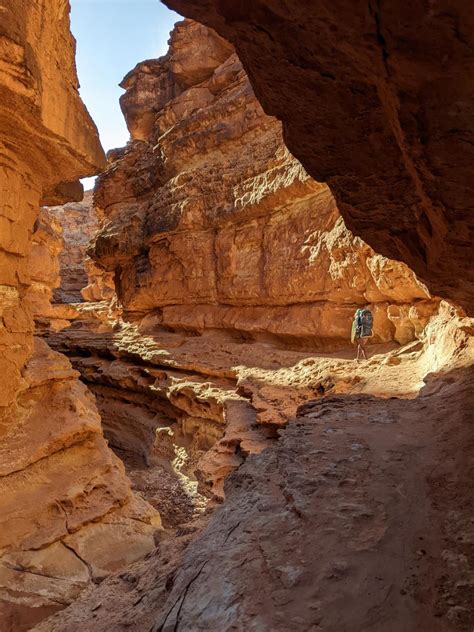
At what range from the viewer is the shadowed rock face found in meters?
1.37

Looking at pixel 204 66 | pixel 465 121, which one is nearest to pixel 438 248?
pixel 465 121

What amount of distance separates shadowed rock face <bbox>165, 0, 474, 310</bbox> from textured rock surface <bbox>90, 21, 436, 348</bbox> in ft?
18.4

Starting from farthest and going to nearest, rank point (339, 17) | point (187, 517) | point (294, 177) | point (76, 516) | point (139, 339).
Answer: point (139, 339) → point (294, 177) → point (187, 517) → point (76, 516) → point (339, 17)

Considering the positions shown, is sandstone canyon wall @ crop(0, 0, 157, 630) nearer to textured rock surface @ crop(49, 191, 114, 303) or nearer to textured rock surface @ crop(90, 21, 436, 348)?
textured rock surface @ crop(90, 21, 436, 348)

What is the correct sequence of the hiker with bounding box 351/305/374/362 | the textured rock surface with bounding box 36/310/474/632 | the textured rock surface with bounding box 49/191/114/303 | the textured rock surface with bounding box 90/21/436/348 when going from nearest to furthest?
the textured rock surface with bounding box 36/310/474/632 < the hiker with bounding box 351/305/374/362 < the textured rock surface with bounding box 90/21/436/348 < the textured rock surface with bounding box 49/191/114/303

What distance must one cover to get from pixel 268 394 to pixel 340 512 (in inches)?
249

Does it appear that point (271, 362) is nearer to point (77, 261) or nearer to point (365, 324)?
point (365, 324)

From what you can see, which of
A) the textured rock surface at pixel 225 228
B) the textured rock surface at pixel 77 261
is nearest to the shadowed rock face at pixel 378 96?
the textured rock surface at pixel 225 228

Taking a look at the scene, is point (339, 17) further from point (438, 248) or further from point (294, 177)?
point (294, 177)

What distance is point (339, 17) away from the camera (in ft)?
4.71

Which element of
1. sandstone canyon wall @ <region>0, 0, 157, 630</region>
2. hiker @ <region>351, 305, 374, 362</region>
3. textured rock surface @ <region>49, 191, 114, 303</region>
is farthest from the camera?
textured rock surface @ <region>49, 191, 114, 303</region>

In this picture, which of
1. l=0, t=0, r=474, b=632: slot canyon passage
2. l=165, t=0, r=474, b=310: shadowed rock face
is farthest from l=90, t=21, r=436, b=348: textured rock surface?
l=165, t=0, r=474, b=310: shadowed rock face

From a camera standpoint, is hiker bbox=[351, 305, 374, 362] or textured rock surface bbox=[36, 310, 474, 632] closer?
textured rock surface bbox=[36, 310, 474, 632]

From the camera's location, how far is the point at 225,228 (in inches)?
534
